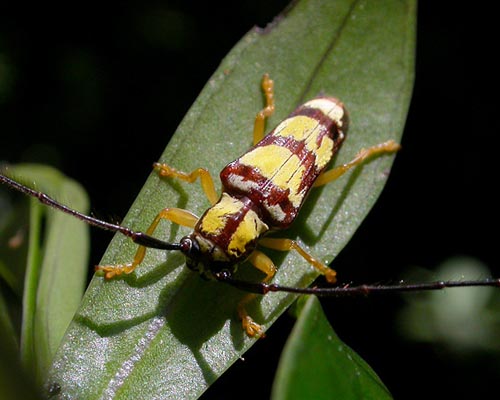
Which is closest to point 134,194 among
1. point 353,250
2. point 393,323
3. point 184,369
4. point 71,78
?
point 71,78

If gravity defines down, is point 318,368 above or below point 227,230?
above

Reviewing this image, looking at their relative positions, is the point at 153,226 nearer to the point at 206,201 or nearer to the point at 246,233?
the point at 206,201

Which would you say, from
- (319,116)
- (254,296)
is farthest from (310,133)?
(254,296)

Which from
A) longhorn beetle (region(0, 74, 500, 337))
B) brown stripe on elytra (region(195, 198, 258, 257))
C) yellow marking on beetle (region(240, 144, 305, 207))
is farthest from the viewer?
yellow marking on beetle (region(240, 144, 305, 207))

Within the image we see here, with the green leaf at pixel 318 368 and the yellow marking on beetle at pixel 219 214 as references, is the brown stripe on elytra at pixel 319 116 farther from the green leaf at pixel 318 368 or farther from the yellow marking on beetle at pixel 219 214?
the green leaf at pixel 318 368

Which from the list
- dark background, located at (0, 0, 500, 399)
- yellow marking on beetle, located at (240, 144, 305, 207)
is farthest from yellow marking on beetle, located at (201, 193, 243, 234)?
dark background, located at (0, 0, 500, 399)

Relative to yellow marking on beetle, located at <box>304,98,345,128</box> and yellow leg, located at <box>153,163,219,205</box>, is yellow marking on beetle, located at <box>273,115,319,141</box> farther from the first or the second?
yellow leg, located at <box>153,163,219,205</box>

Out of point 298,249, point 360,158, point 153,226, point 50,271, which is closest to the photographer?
point 50,271

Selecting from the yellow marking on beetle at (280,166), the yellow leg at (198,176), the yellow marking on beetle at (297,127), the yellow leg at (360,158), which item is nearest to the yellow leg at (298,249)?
the yellow marking on beetle at (280,166)

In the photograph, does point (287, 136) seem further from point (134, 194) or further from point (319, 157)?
point (134, 194)
